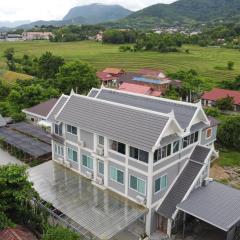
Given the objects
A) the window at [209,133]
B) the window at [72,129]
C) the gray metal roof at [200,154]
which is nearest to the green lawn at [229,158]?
the window at [209,133]

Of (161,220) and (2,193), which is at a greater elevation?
(2,193)

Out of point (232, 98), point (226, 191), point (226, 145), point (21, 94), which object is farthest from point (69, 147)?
point (232, 98)

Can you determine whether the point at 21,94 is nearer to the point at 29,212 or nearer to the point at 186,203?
the point at 29,212

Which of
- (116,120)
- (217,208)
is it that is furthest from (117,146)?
(217,208)

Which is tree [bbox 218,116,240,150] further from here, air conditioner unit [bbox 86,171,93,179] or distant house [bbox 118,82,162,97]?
distant house [bbox 118,82,162,97]

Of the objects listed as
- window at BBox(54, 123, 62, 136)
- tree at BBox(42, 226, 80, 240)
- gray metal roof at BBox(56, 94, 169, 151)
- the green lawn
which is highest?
gray metal roof at BBox(56, 94, 169, 151)

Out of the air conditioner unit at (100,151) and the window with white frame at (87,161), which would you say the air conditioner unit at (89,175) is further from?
the air conditioner unit at (100,151)

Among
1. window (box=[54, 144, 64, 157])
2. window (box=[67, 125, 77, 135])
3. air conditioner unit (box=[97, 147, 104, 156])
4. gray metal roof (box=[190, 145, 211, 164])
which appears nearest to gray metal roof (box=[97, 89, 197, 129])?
gray metal roof (box=[190, 145, 211, 164])
